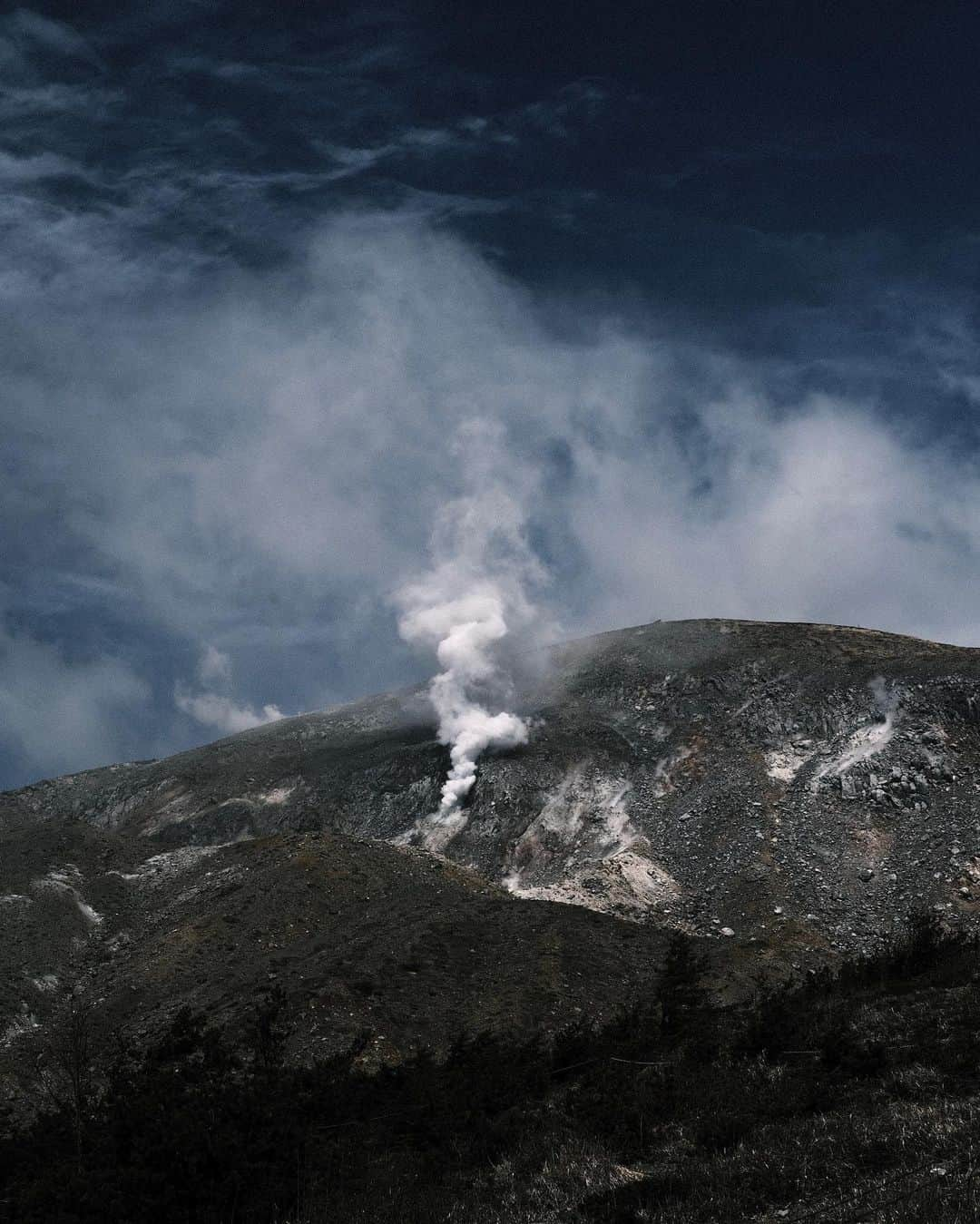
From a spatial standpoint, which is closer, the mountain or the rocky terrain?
the mountain

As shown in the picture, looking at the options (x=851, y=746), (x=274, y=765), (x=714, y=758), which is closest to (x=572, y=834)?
(x=714, y=758)

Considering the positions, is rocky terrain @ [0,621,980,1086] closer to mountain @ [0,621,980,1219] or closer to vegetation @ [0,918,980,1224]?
mountain @ [0,621,980,1219]

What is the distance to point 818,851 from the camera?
237 ft

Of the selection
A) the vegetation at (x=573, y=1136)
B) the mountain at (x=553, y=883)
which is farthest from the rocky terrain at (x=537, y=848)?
the vegetation at (x=573, y=1136)

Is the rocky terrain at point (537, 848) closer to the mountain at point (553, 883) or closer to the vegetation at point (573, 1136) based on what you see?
the mountain at point (553, 883)

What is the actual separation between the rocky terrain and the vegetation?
51.5ft

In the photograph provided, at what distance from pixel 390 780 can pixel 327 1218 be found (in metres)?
90.7

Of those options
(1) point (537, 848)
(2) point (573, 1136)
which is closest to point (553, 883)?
(1) point (537, 848)

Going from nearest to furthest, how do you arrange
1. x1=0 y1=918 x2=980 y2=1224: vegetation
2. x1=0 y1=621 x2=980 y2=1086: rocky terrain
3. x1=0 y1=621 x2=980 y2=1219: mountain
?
x1=0 y1=918 x2=980 y2=1224: vegetation → x1=0 y1=621 x2=980 y2=1219: mountain → x1=0 y1=621 x2=980 y2=1086: rocky terrain

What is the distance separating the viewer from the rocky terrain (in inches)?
1971

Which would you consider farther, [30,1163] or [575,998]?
[575,998]

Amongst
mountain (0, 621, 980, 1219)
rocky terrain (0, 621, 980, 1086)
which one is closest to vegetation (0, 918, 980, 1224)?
mountain (0, 621, 980, 1219)

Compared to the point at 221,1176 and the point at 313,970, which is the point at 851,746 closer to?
the point at 313,970

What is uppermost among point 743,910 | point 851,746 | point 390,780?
point 390,780
